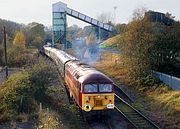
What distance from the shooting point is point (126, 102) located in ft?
80.4

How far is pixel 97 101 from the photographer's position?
18.6m

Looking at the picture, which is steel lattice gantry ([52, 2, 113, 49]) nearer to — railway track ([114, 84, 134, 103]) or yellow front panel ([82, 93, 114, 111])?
railway track ([114, 84, 134, 103])

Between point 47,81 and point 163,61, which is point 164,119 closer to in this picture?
point 47,81

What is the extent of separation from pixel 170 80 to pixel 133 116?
7196 millimetres

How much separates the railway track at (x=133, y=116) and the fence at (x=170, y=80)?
419 centimetres

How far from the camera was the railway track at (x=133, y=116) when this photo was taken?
18.6 m

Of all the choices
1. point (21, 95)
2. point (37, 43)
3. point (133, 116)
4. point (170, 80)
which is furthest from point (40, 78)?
point (37, 43)

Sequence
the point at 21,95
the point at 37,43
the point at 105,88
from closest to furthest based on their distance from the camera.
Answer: the point at 105,88 < the point at 21,95 < the point at 37,43

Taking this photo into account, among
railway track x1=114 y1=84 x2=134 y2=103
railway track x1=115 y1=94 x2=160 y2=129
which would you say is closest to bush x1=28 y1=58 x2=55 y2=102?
railway track x1=115 y1=94 x2=160 y2=129

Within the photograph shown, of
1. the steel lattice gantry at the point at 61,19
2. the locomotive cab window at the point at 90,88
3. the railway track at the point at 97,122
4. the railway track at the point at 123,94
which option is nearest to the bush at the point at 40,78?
the railway track at the point at 97,122

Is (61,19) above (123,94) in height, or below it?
above

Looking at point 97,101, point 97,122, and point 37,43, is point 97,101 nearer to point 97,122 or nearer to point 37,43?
point 97,122

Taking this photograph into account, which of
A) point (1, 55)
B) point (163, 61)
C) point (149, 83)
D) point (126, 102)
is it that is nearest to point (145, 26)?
point (163, 61)

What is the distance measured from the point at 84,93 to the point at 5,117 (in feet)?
14.3
